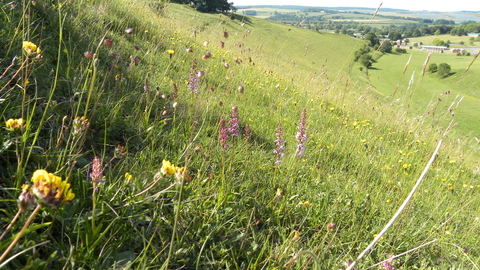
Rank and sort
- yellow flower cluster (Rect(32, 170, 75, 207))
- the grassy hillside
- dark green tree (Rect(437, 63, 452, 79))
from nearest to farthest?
yellow flower cluster (Rect(32, 170, 75, 207)), the grassy hillside, dark green tree (Rect(437, 63, 452, 79))

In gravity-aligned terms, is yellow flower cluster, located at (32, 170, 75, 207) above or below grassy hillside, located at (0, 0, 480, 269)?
above

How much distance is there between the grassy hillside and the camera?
1.17 m

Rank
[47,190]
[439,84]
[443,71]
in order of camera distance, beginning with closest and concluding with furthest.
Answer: [47,190]
[439,84]
[443,71]

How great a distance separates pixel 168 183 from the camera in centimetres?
169

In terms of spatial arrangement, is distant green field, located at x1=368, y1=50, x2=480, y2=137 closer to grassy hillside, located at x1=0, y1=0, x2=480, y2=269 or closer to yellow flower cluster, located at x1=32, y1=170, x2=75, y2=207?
grassy hillside, located at x1=0, y1=0, x2=480, y2=269

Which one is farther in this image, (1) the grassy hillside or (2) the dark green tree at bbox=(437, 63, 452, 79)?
(2) the dark green tree at bbox=(437, 63, 452, 79)

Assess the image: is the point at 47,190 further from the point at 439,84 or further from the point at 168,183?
the point at 439,84

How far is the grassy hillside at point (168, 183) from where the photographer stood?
117cm

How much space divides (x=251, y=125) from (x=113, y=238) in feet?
7.05

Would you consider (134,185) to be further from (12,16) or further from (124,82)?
(12,16)

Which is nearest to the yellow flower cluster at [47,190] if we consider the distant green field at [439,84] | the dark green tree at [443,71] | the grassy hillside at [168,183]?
the grassy hillside at [168,183]

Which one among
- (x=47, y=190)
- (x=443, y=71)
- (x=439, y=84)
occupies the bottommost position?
(x=439, y=84)

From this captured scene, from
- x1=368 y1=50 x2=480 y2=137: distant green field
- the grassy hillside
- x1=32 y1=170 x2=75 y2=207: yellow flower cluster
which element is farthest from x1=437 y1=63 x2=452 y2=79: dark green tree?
x1=32 y1=170 x2=75 y2=207: yellow flower cluster

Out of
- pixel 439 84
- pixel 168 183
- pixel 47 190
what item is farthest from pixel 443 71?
pixel 47 190
